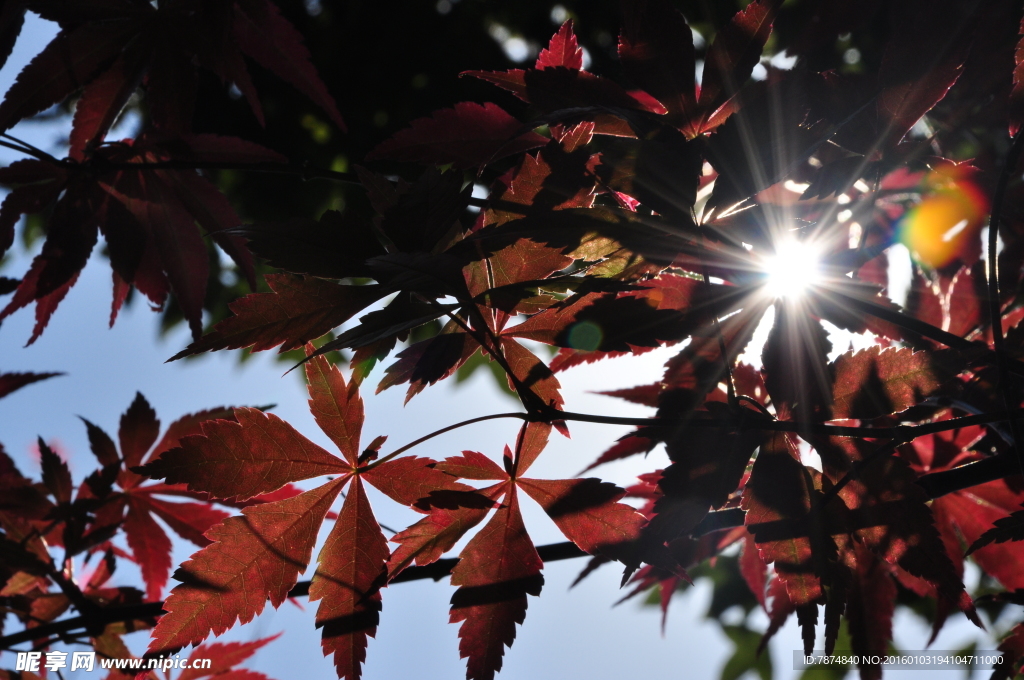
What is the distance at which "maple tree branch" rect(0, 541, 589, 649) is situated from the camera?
0.63 metres

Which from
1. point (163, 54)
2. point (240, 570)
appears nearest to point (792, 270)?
point (240, 570)

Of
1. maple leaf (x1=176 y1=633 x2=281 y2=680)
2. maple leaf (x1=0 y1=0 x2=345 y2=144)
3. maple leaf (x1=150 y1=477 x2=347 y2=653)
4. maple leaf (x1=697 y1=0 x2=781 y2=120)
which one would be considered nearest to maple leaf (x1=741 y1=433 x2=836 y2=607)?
maple leaf (x1=697 y1=0 x2=781 y2=120)

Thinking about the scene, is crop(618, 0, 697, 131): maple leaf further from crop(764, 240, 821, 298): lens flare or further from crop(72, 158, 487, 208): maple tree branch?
crop(72, 158, 487, 208): maple tree branch

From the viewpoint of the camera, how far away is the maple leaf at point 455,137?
577mm

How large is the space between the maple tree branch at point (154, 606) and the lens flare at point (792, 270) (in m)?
0.33

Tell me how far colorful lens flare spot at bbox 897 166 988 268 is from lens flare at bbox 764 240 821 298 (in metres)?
0.34

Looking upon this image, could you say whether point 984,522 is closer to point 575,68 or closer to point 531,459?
point 531,459

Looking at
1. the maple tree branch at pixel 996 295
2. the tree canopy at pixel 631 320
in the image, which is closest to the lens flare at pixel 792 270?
the tree canopy at pixel 631 320

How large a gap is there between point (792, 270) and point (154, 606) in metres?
0.79

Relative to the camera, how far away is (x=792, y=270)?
0.59m

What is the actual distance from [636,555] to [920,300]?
71 centimetres

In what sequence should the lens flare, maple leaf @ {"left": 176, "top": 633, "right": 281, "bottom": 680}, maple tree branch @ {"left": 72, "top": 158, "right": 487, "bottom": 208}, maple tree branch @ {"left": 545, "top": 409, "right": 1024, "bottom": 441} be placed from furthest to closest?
maple leaf @ {"left": 176, "top": 633, "right": 281, "bottom": 680}
maple tree branch @ {"left": 72, "top": 158, "right": 487, "bottom": 208}
the lens flare
maple tree branch @ {"left": 545, "top": 409, "right": 1024, "bottom": 441}

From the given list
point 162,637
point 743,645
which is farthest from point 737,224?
point 743,645

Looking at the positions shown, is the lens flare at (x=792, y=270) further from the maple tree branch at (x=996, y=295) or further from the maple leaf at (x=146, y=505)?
the maple leaf at (x=146, y=505)
